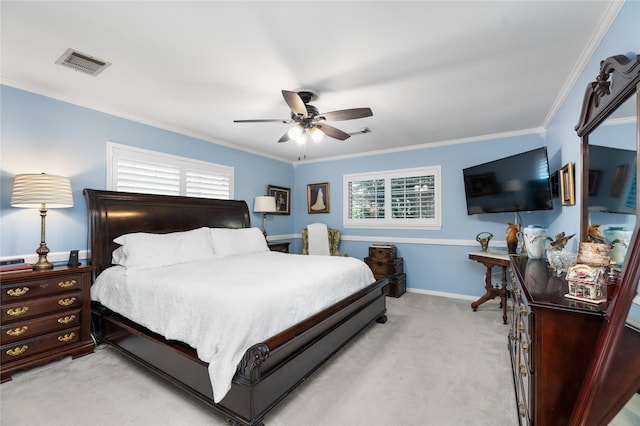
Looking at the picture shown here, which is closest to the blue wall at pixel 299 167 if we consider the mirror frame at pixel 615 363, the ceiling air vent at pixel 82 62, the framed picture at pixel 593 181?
the framed picture at pixel 593 181

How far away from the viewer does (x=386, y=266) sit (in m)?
4.60

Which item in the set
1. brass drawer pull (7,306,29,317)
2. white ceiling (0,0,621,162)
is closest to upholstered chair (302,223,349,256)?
white ceiling (0,0,621,162)

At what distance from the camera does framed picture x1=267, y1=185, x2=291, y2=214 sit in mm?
5468

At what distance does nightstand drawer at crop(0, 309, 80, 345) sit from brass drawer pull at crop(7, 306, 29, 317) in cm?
8

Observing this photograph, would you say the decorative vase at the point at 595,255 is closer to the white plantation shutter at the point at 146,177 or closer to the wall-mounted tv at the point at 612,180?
the wall-mounted tv at the point at 612,180

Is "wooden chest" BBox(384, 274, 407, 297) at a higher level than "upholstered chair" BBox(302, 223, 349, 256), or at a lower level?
lower

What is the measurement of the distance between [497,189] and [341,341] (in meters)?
2.87

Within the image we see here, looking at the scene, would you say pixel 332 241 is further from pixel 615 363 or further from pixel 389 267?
pixel 615 363

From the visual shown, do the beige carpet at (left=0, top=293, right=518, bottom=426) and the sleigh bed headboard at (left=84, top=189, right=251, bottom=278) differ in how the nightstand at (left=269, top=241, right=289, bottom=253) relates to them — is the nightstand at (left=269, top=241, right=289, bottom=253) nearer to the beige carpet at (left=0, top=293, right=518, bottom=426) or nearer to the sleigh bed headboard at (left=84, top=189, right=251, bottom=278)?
the sleigh bed headboard at (left=84, top=189, right=251, bottom=278)

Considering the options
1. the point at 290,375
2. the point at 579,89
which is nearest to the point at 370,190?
the point at 579,89

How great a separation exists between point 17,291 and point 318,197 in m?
4.40

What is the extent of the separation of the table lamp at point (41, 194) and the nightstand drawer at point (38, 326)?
45 centimetres

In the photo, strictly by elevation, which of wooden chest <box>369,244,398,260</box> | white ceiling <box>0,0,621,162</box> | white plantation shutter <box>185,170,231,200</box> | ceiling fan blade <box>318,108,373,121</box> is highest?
white ceiling <box>0,0,621,162</box>

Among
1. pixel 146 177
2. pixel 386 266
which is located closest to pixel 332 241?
pixel 386 266
